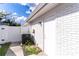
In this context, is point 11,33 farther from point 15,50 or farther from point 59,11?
point 59,11

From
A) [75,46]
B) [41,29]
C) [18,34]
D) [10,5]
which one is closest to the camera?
[75,46]

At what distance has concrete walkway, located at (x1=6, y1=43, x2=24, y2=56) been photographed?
4.20 m

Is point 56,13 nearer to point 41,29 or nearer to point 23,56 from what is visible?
point 41,29

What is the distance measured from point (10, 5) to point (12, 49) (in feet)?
3.47

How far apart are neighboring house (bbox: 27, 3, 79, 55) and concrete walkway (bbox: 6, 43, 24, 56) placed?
0.52 metres

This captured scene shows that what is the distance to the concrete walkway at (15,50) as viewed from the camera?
4199mm

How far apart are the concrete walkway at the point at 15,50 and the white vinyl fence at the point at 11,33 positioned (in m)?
0.14

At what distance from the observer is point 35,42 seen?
4.43m

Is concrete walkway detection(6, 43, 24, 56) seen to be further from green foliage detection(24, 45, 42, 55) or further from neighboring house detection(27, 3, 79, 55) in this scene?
neighboring house detection(27, 3, 79, 55)

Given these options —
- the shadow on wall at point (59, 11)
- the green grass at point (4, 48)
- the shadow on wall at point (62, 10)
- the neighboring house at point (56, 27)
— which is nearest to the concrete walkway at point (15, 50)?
the green grass at point (4, 48)

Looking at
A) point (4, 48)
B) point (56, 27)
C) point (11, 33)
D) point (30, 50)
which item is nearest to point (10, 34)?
point (11, 33)

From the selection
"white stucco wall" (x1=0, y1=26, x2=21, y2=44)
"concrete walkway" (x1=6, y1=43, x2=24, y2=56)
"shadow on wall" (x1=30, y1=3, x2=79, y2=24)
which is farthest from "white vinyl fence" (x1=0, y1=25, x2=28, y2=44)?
"shadow on wall" (x1=30, y1=3, x2=79, y2=24)

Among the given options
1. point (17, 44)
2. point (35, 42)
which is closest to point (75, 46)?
point (35, 42)

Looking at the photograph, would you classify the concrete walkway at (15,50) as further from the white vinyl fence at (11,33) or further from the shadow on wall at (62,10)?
the shadow on wall at (62,10)
